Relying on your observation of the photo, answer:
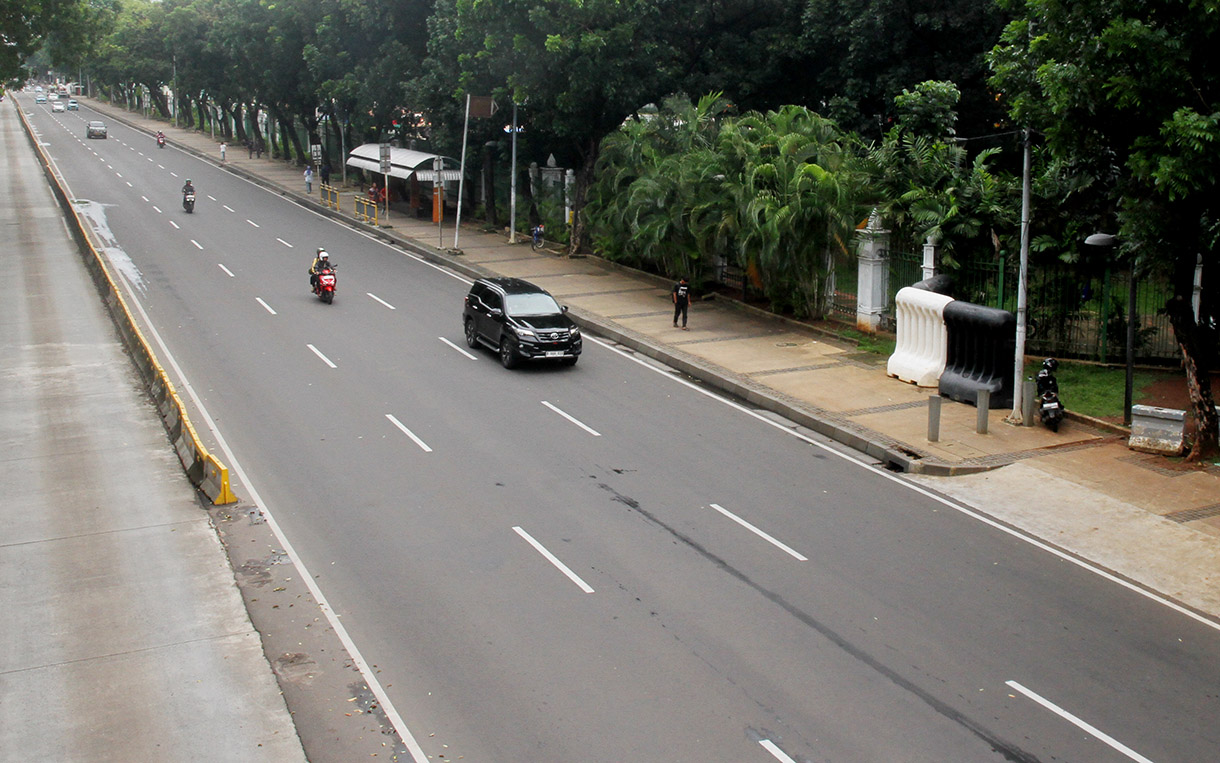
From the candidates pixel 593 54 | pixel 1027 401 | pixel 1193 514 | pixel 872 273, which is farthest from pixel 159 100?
pixel 1193 514

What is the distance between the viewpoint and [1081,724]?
9.86 meters

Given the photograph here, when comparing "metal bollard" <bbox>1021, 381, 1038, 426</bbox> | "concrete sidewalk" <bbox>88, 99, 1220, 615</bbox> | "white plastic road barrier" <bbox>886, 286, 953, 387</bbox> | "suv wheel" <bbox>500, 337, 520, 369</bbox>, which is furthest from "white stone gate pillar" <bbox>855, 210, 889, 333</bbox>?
"suv wheel" <bbox>500, 337, 520, 369</bbox>

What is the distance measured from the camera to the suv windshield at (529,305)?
23.9 metres

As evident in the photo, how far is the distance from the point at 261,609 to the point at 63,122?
109620mm

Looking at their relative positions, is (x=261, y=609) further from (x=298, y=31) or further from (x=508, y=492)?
(x=298, y=31)

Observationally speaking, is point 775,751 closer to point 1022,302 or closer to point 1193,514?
point 1193,514

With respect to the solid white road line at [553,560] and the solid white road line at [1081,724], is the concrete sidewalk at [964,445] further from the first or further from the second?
the solid white road line at [553,560]

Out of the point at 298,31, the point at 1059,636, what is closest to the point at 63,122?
the point at 298,31

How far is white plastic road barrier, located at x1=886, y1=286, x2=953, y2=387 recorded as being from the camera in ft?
73.0

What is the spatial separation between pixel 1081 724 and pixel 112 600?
9.79 m

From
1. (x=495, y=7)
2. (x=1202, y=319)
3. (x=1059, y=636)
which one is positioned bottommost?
(x=1059, y=636)

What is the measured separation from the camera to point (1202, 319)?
63.8 ft

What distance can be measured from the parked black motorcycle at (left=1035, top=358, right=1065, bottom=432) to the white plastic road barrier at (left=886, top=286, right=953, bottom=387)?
9.29 ft

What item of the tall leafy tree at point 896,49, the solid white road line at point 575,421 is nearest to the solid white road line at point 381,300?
the solid white road line at point 575,421
